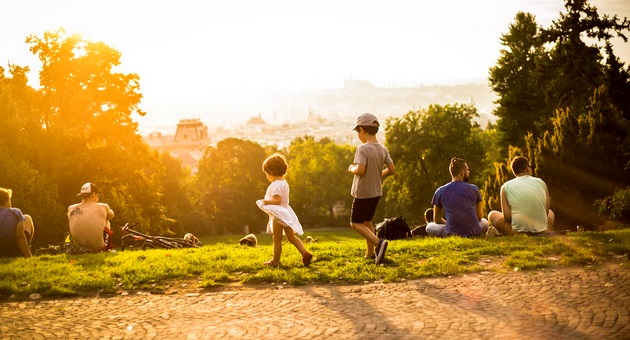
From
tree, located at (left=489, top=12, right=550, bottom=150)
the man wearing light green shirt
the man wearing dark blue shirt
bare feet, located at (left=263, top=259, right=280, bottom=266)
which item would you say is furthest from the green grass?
tree, located at (left=489, top=12, right=550, bottom=150)

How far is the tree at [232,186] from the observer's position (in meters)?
68.1

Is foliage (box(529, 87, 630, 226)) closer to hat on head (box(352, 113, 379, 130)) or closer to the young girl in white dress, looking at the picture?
hat on head (box(352, 113, 379, 130))

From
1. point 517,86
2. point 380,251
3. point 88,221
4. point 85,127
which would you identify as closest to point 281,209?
point 380,251

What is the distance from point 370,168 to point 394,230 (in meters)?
4.30

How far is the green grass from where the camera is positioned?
30.2 ft

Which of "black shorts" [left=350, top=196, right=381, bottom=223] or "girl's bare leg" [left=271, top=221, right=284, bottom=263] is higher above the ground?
"black shorts" [left=350, top=196, right=381, bottom=223]

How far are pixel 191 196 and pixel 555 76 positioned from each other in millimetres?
45692

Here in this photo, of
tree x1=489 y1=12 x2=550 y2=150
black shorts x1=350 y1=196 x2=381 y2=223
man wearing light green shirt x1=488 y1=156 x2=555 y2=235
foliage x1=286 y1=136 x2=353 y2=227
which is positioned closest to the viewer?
black shorts x1=350 y1=196 x2=381 y2=223

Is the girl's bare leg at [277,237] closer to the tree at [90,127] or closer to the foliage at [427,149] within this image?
the tree at [90,127]

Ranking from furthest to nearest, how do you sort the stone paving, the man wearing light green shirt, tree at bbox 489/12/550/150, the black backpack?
1. tree at bbox 489/12/550/150
2. the black backpack
3. the man wearing light green shirt
4. the stone paving

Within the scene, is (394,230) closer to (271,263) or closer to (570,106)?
(271,263)

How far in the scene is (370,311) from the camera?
7324mm

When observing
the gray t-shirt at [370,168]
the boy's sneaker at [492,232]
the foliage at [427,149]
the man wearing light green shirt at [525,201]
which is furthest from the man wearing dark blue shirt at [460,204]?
the foliage at [427,149]

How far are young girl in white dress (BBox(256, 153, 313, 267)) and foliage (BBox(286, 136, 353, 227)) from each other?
68.8m
